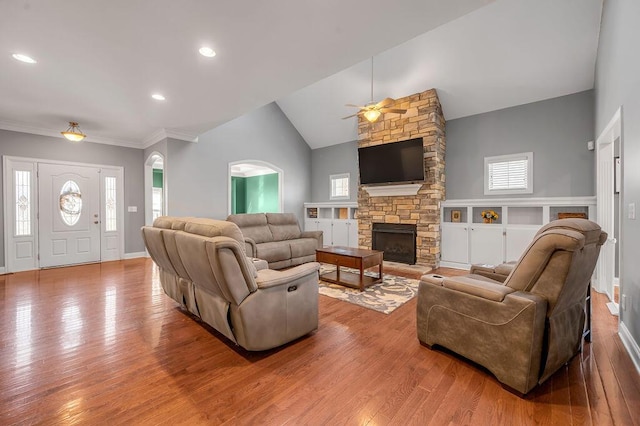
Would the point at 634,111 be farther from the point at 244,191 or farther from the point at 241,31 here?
the point at 244,191

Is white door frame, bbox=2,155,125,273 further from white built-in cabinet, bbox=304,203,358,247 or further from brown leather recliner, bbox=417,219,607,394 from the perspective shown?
brown leather recliner, bbox=417,219,607,394

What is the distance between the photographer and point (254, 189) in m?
10.5

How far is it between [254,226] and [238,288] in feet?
12.6

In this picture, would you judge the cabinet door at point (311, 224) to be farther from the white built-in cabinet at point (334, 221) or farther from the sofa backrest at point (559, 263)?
the sofa backrest at point (559, 263)

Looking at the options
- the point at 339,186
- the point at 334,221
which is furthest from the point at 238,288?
the point at 339,186

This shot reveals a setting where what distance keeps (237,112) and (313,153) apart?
4.17m

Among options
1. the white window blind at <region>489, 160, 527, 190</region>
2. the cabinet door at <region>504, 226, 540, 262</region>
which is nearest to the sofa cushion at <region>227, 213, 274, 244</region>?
the cabinet door at <region>504, 226, 540, 262</region>

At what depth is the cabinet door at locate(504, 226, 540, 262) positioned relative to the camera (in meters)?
4.69

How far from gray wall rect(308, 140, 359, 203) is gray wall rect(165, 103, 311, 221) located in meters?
0.22

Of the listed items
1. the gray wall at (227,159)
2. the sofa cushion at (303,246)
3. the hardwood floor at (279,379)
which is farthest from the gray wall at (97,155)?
the sofa cushion at (303,246)

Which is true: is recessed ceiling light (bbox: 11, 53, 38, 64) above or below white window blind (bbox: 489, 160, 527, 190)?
above

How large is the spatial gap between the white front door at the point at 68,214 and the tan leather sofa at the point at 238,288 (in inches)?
181

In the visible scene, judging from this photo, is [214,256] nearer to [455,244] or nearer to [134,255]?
[455,244]

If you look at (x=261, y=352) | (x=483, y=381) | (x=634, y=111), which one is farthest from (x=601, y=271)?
(x=261, y=352)
